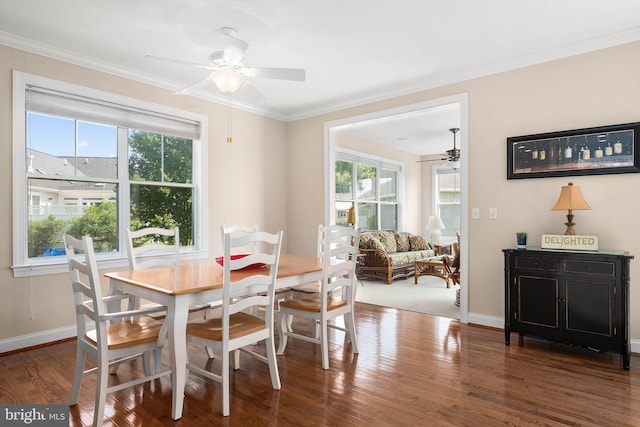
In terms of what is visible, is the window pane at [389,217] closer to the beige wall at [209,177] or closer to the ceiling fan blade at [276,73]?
the beige wall at [209,177]

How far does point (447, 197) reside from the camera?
9633mm

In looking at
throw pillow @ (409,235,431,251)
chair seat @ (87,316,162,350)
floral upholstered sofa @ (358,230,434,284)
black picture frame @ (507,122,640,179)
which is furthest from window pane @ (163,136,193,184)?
throw pillow @ (409,235,431,251)

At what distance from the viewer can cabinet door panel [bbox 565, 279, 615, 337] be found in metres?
3.01

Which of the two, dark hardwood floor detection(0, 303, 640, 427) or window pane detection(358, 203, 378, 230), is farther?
window pane detection(358, 203, 378, 230)

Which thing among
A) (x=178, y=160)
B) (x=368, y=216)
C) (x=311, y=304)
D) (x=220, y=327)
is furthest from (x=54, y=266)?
(x=368, y=216)

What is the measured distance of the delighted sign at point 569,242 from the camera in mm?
3189

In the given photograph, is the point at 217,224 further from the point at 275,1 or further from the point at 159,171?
the point at 275,1

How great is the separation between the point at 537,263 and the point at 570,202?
580 millimetres

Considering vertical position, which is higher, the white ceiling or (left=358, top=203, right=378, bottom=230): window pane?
the white ceiling

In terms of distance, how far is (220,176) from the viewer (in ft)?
16.3

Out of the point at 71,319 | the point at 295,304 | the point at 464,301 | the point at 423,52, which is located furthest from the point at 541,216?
the point at 71,319

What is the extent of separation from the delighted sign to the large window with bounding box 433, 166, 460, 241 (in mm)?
6116

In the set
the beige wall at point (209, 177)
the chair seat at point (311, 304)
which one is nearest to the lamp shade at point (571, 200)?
the chair seat at point (311, 304)

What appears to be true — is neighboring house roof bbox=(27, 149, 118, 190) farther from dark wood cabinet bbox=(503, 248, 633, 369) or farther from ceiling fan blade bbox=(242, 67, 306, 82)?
dark wood cabinet bbox=(503, 248, 633, 369)
